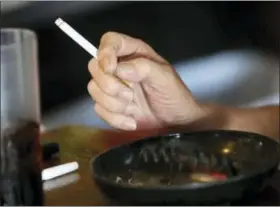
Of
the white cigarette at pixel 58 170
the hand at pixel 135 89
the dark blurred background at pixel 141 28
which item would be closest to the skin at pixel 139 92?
the hand at pixel 135 89

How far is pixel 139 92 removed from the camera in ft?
3.52

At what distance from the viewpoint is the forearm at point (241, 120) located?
1.13m

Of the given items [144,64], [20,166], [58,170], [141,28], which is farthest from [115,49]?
[141,28]

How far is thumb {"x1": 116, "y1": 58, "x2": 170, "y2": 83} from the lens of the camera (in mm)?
946

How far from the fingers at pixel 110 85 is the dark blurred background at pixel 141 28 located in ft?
2.47

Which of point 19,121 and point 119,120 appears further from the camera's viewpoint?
point 119,120

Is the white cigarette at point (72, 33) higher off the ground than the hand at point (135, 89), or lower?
higher

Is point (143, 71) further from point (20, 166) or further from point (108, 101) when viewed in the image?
point (20, 166)

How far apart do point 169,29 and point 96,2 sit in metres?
0.20

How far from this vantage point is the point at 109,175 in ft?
2.63

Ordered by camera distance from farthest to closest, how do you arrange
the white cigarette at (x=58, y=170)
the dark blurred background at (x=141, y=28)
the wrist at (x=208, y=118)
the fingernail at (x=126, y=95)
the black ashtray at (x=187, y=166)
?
the dark blurred background at (x=141, y=28), the wrist at (x=208, y=118), the fingernail at (x=126, y=95), the white cigarette at (x=58, y=170), the black ashtray at (x=187, y=166)

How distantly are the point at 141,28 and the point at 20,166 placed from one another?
42.4 inches

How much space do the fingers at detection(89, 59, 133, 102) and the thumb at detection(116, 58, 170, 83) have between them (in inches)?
0.5

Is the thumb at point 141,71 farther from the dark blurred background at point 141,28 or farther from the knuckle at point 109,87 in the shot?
the dark blurred background at point 141,28
